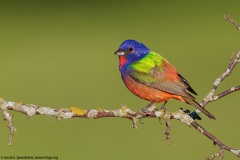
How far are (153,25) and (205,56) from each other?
4568mm

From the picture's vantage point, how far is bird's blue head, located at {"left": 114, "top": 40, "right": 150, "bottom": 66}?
348 inches

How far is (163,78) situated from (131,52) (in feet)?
2.82

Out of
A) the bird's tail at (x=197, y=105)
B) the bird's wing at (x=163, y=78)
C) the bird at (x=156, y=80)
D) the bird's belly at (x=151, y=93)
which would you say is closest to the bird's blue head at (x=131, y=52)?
the bird at (x=156, y=80)

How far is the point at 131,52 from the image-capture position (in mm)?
8930

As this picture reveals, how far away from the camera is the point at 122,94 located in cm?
1889

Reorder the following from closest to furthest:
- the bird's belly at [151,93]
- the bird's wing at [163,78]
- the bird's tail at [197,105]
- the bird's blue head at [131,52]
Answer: the bird's tail at [197,105], the bird's wing at [163,78], the bird's belly at [151,93], the bird's blue head at [131,52]

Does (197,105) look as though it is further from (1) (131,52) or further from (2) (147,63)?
(1) (131,52)

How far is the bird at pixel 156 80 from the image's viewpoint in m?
8.17

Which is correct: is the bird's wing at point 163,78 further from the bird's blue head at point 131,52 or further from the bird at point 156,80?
the bird's blue head at point 131,52

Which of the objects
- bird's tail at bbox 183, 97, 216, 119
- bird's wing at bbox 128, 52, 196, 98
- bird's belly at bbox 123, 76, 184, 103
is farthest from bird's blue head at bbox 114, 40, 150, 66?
bird's tail at bbox 183, 97, 216, 119

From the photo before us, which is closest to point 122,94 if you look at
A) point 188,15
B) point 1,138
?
point 1,138

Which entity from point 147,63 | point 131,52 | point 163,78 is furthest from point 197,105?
point 131,52

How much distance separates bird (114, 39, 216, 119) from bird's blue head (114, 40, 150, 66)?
71 mm

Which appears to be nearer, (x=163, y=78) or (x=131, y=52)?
(x=163, y=78)
